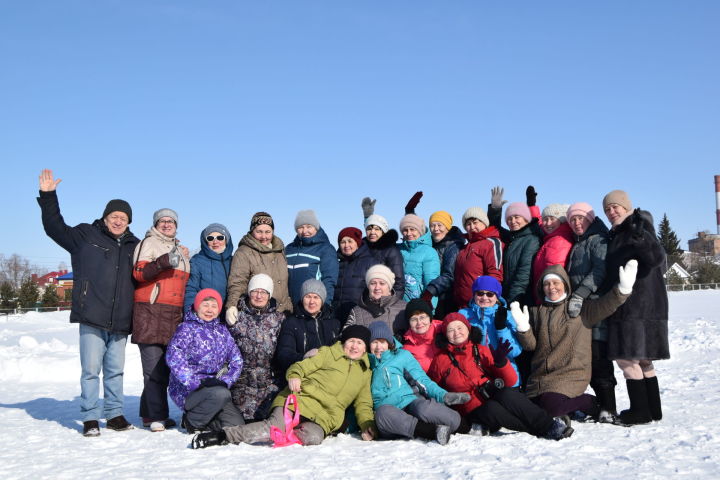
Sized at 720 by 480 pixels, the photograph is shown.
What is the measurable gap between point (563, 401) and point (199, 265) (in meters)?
3.89

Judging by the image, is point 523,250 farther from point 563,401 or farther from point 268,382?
point 268,382

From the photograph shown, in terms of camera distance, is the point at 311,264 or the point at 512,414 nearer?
the point at 512,414

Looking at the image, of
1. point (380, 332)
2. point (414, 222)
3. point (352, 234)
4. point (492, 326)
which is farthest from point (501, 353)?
point (352, 234)

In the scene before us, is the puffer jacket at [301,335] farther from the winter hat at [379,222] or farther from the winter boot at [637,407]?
the winter boot at [637,407]

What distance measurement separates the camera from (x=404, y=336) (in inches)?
241

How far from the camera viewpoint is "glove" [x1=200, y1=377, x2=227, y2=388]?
581cm

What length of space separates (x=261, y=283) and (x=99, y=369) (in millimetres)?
1886

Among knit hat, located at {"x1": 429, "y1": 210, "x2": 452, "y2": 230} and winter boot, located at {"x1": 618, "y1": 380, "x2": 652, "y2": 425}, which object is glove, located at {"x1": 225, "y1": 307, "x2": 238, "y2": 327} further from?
winter boot, located at {"x1": 618, "y1": 380, "x2": 652, "y2": 425}

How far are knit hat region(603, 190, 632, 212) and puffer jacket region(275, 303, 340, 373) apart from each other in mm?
2907

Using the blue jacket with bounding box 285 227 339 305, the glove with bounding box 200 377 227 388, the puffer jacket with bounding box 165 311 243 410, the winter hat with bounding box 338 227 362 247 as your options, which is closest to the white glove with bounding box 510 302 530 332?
the blue jacket with bounding box 285 227 339 305

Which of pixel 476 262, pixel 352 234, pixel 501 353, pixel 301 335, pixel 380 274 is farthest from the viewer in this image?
pixel 352 234

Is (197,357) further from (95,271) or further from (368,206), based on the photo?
(368,206)

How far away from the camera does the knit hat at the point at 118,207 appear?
6426 millimetres

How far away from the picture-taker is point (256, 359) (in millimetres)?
6129
